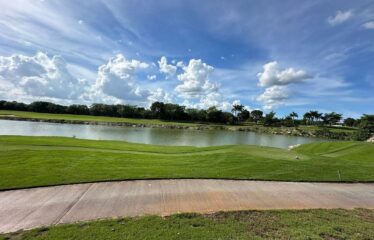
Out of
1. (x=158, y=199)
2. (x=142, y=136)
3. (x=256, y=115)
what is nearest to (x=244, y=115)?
(x=256, y=115)

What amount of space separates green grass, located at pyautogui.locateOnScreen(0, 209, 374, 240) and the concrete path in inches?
18.8

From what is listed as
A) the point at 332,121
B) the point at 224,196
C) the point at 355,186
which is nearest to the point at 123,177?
the point at 224,196

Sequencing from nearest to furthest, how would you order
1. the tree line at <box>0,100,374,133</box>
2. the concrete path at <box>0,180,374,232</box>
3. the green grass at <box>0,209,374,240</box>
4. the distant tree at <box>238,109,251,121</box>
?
the green grass at <box>0,209,374,240</box>, the concrete path at <box>0,180,374,232</box>, the tree line at <box>0,100,374,133</box>, the distant tree at <box>238,109,251,121</box>

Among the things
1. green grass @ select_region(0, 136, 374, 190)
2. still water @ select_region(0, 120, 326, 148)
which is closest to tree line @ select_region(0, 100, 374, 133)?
still water @ select_region(0, 120, 326, 148)

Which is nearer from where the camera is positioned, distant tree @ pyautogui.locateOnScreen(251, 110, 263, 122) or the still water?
the still water

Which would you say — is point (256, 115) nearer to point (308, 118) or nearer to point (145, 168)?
point (308, 118)

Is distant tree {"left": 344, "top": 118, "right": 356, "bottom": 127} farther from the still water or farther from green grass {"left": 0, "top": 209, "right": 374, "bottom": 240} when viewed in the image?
green grass {"left": 0, "top": 209, "right": 374, "bottom": 240}

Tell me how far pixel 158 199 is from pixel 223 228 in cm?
220

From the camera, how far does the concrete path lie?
5.34 metres

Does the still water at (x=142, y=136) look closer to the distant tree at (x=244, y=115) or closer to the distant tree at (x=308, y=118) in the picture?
the distant tree at (x=244, y=115)

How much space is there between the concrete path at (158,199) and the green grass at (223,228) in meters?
0.48

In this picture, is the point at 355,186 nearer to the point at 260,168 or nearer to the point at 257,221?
the point at 260,168

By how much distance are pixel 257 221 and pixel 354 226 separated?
1951 millimetres

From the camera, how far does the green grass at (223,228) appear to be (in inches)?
171
